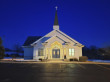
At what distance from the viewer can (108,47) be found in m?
36.1

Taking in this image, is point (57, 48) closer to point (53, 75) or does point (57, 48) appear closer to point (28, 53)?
point (28, 53)

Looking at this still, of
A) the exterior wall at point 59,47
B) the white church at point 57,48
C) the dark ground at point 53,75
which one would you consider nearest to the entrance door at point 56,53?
the white church at point 57,48

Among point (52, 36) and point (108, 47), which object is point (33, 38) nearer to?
point (52, 36)

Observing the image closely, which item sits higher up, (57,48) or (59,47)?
(59,47)

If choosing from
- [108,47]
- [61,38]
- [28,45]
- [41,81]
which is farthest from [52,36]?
[41,81]

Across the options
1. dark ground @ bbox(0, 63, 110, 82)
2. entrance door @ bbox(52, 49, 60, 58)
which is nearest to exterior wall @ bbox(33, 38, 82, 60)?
entrance door @ bbox(52, 49, 60, 58)

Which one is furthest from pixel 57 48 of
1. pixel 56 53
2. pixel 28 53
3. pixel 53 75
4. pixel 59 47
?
pixel 53 75

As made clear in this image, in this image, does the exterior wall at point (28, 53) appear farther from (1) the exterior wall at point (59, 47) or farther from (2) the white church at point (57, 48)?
(1) the exterior wall at point (59, 47)

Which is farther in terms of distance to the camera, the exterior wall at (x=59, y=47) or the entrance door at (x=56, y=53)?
the entrance door at (x=56, y=53)

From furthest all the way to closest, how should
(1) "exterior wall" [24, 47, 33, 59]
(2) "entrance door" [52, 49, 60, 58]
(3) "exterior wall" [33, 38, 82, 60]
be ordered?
Result: (1) "exterior wall" [24, 47, 33, 59] < (2) "entrance door" [52, 49, 60, 58] < (3) "exterior wall" [33, 38, 82, 60]

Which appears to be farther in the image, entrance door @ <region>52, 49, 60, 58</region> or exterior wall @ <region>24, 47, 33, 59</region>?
exterior wall @ <region>24, 47, 33, 59</region>

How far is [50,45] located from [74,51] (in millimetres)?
5638

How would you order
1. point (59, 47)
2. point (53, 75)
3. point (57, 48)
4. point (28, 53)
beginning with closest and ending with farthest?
point (53, 75)
point (59, 47)
point (57, 48)
point (28, 53)

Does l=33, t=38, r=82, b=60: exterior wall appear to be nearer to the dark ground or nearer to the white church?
the white church
